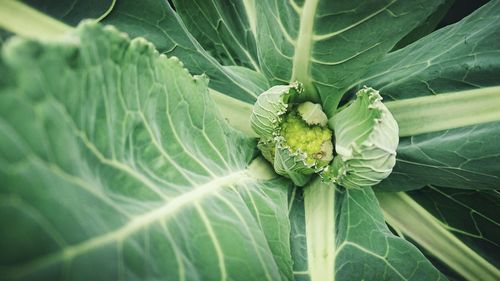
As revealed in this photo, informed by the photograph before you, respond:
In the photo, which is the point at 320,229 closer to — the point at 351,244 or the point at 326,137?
the point at 351,244

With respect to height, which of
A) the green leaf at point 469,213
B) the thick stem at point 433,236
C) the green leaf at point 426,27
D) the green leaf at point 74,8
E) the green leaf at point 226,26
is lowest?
the thick stem at point 433,236

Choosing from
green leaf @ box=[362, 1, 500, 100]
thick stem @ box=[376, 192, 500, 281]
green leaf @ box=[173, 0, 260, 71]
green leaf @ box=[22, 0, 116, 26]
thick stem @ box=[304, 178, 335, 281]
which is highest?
green leaf @ box=[362, 1, 500, 100]

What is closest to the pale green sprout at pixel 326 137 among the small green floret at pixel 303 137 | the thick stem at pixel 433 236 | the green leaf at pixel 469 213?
the small green floret at pixel 303 137

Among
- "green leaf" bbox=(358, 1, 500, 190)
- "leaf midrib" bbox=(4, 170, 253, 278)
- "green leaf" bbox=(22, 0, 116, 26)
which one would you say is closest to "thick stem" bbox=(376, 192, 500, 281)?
"green leaf" bbox=(358, 1, 500, 190)

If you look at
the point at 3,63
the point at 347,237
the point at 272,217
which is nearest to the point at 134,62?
the point at 3,63

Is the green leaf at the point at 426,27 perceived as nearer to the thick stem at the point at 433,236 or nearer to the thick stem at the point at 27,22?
the thick stem at the point at 433,236

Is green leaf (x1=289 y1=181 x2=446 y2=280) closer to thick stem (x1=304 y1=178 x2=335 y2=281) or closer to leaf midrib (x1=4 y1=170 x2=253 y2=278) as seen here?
thick stem (x1=304 y1=178 x2=335 y2=281)

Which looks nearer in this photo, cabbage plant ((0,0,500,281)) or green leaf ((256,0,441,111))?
cabbage plant ((0,0,500,281))
